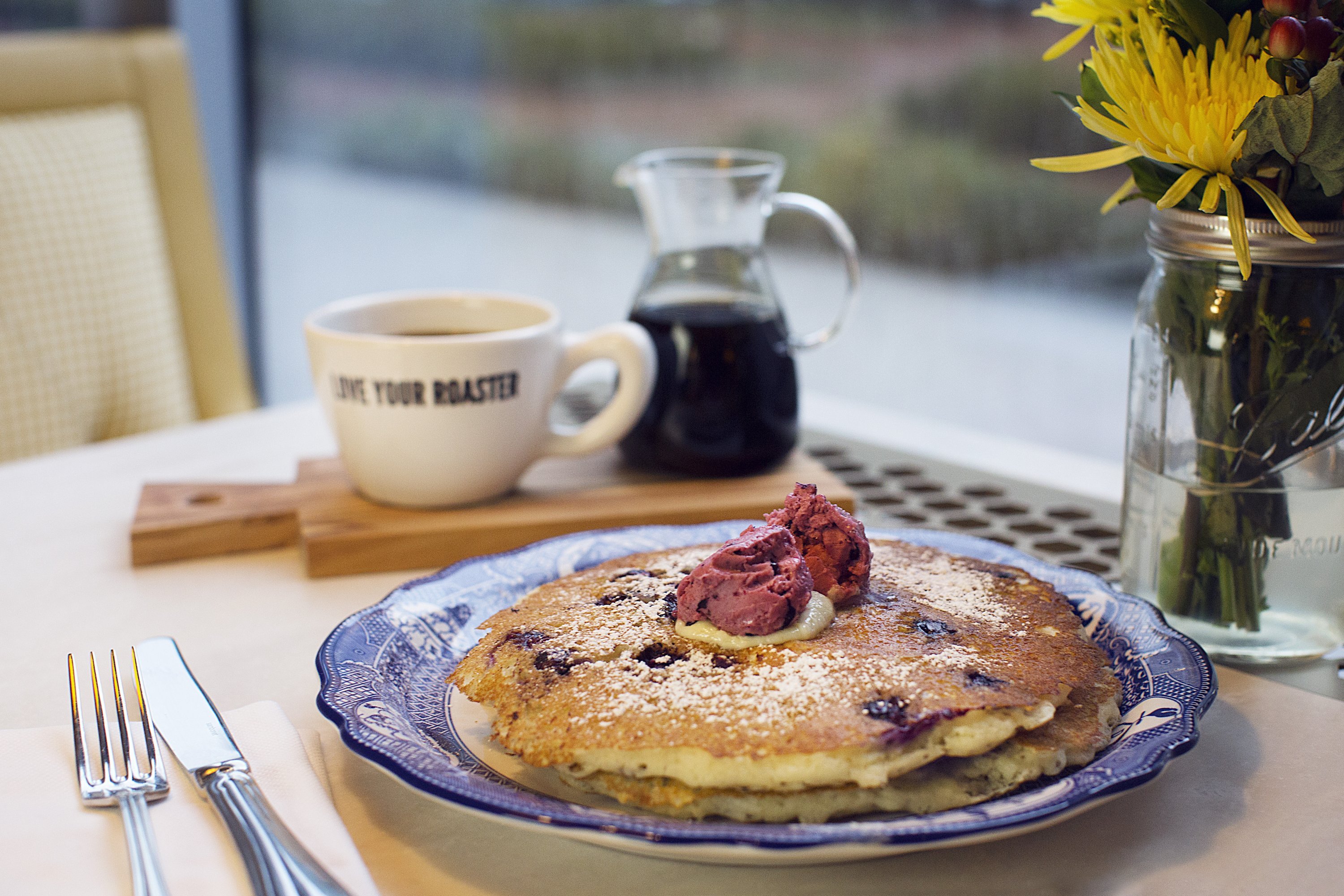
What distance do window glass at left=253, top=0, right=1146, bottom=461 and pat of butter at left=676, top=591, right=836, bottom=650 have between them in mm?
848

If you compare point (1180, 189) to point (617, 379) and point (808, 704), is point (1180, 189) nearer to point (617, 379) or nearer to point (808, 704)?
Result: point (808, 704)

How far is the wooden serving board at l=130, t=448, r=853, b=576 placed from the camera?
0.98 m

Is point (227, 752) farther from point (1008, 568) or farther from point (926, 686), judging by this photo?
point (1008, 568)

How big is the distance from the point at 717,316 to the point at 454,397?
282mm

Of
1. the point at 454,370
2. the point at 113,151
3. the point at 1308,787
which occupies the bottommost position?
the point at 1308,787

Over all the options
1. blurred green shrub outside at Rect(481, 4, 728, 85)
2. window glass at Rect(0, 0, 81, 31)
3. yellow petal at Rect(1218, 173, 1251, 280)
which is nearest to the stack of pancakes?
yellow petal at Rect(1218, 173, 1251, 280)

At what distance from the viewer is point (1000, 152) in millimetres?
1791

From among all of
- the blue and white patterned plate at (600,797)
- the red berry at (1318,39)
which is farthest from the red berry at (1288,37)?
the blue and white patterned plate at (600,797)

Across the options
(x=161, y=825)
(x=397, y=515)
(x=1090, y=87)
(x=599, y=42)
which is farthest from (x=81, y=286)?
(x=1090, y=87)

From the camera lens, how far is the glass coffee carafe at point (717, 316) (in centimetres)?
111

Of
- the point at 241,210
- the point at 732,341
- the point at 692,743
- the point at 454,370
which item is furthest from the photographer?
the point at 241,210

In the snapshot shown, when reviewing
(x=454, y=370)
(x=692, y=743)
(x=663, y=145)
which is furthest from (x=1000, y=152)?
(x=692, y=743)

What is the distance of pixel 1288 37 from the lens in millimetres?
635

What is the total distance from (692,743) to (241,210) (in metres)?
2.44
